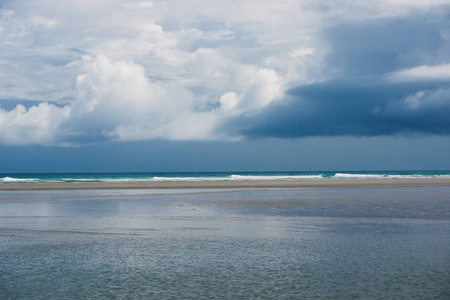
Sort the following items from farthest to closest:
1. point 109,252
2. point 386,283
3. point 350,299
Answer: point 109,252 → point 386,283 → point 350,299

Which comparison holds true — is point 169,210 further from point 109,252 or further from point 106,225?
point 109,252

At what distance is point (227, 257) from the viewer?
12.1 meters

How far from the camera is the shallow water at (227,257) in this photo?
29.4ft

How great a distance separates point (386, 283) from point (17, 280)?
7595 mm

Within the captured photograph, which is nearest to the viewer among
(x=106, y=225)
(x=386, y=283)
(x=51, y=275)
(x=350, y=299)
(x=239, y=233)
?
(x=350, y=299)

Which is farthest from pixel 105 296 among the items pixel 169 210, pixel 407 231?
pixel 169 210

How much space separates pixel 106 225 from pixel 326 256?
Answer: 33.7 feet

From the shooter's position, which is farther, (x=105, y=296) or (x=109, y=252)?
(x=109, y=252)

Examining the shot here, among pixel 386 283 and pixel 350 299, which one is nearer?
pixel 350 299

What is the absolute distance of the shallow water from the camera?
8.95m

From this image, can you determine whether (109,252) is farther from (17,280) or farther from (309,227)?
(309,227)

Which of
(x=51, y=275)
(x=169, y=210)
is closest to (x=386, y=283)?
(x=51, y=275)

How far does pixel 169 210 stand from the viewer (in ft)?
84.2

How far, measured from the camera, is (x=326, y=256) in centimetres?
1212
